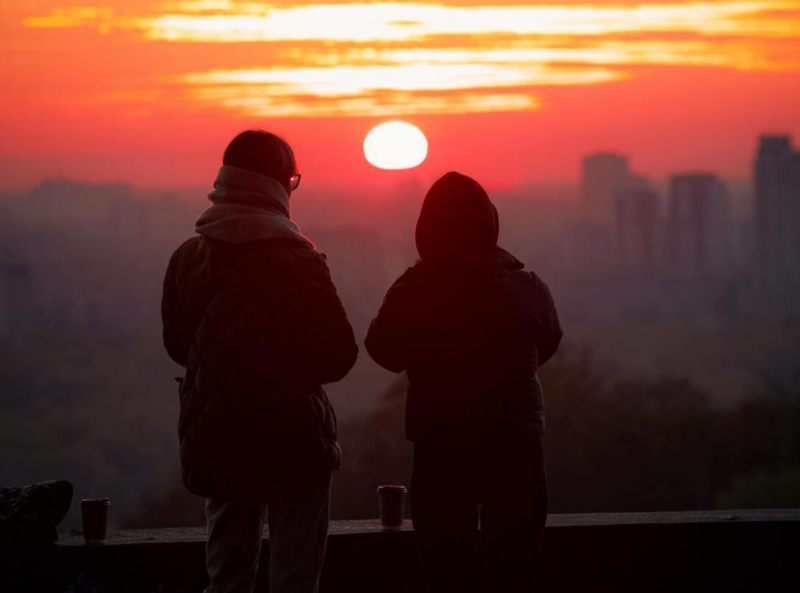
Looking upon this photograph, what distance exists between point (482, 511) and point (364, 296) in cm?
11948

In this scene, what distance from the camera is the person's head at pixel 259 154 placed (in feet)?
10.7

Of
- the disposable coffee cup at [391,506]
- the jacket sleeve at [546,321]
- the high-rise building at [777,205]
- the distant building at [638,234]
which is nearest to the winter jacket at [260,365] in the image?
the jacket sleeve at [546,321]

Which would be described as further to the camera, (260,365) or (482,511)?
(482,511)

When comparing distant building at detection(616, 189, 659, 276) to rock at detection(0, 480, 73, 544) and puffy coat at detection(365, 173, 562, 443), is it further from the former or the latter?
puffy coat at detection(365, 173, 562, 443)

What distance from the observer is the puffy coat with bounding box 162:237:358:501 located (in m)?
3.15

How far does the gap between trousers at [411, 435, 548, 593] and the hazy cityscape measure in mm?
85925

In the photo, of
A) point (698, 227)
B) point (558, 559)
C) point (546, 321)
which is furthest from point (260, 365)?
point (698, 227)

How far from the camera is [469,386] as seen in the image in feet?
10.7

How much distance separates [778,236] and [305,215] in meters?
92.8

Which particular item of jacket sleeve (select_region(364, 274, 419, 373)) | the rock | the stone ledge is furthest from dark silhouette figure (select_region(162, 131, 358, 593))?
the rock

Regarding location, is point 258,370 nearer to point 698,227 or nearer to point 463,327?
point 463,327

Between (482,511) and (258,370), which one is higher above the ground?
(258,370)

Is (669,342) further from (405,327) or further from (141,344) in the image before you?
(405,327)

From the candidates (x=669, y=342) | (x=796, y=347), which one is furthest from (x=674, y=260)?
(x=796, y=347)
